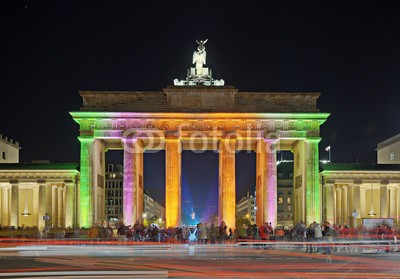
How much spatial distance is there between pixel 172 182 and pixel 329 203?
1609 cm

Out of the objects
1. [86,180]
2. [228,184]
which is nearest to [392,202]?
[228,184]

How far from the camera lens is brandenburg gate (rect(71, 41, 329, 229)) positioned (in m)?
59.2

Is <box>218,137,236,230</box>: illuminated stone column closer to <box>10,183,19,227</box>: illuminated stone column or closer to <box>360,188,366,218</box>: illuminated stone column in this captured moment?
<box>360,188,366,218</box>: illuminated stone column

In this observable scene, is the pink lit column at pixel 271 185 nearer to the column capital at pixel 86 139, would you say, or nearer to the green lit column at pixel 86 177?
the column capital at pixel 86 139

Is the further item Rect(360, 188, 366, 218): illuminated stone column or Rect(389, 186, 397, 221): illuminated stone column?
Rect(360, 188, 366, 218): illuminated stone column

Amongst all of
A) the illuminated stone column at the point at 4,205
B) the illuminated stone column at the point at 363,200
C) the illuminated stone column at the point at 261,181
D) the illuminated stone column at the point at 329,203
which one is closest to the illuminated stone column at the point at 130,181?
the illuminated stone column at the point at 261,181

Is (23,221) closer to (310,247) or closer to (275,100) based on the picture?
(275,100)

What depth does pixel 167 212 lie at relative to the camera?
5956 centimetres

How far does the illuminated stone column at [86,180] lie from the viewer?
58.7 metres

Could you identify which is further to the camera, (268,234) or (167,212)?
(167,212)

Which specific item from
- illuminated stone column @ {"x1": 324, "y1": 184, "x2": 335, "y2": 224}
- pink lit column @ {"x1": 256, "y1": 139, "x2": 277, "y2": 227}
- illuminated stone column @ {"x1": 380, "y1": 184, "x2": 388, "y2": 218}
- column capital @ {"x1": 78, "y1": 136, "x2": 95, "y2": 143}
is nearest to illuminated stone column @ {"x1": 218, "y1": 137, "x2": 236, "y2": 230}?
pink lit column @ {"x1": 256, "y1": 139, "x2": 277, "y2": 227}

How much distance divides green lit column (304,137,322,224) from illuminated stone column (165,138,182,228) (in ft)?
40.2

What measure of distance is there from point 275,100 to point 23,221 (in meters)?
30.6

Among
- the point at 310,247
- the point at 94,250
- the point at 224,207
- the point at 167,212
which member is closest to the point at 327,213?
Result: the point at 224,207
